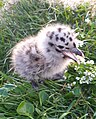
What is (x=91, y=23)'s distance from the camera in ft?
14.4

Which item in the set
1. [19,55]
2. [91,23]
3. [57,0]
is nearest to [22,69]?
[19,55]

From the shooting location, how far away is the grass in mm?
3510

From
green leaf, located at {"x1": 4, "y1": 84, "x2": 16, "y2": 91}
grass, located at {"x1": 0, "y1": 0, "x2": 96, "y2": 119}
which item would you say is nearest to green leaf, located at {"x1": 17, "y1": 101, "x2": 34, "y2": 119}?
grass, located at {"x1": 0, "y1": 0, "x2": 96, "y2": 119}

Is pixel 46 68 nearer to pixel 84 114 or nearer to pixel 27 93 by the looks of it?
pixel 27 93

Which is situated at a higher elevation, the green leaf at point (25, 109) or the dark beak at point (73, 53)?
the dark beak at point (73, 53)

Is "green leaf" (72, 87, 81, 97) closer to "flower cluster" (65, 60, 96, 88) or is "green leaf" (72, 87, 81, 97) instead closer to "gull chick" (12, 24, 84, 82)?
"flower cluster" (65, 60, 96, 88)

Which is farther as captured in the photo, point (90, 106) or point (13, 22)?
point (13, 22)

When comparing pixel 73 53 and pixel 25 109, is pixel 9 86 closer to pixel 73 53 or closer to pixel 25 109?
pixel 25 109

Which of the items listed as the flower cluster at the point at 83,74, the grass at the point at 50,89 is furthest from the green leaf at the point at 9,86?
the flower cluster at the point at 83,74

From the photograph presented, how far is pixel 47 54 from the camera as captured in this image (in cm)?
365

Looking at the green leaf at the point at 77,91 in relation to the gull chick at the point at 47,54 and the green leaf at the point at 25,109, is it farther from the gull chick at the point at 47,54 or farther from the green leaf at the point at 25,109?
the green leaf at the point at 25,109

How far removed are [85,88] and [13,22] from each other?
137 cm

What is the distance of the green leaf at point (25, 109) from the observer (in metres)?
3.38

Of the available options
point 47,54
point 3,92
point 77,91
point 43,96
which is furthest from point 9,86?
point 77,91
